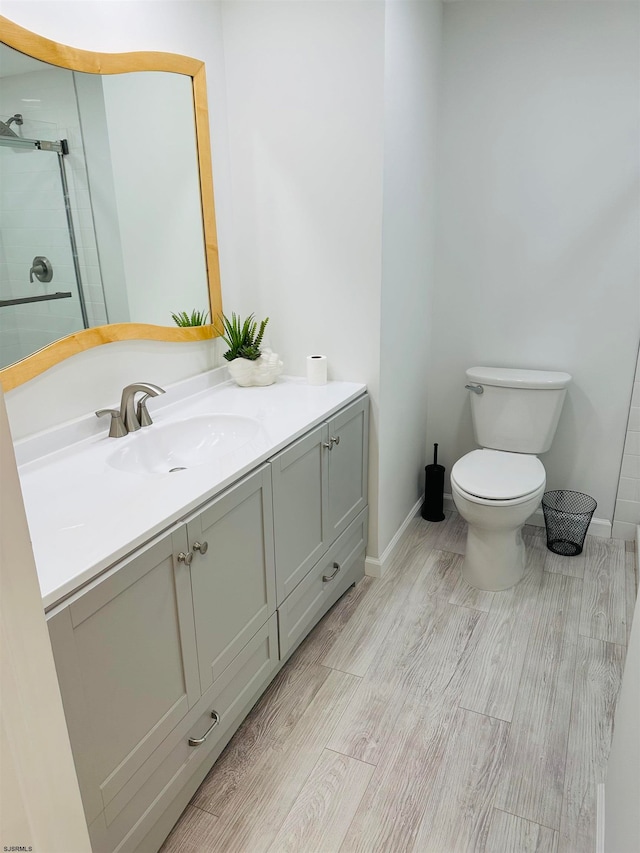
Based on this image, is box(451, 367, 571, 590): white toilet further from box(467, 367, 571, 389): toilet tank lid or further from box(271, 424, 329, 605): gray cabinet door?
box(271, 424, 329, 605): gray cabinet door

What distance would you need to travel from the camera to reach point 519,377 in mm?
2768

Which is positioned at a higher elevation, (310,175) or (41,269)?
(310,175)

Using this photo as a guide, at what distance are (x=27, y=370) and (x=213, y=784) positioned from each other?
126 centimetres

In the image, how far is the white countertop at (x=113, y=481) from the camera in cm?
123

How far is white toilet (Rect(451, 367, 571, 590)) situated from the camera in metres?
2.44

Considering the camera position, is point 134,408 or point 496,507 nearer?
point 134,408

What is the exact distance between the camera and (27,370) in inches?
65.9

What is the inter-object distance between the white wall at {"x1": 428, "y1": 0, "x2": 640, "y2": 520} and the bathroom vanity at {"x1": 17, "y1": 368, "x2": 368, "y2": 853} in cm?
107

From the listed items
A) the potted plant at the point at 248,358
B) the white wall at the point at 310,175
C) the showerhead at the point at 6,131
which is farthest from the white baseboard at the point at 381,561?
the showerhead at the point at 6,131

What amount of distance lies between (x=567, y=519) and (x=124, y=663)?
7.15 ft

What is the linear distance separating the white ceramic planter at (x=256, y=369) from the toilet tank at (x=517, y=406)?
0.97 meters

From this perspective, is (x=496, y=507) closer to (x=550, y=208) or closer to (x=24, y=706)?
(x=550, y=208)

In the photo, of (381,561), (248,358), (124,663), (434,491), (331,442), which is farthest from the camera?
(434,491)

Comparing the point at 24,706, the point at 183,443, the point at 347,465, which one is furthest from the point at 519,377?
the point at 24,706
